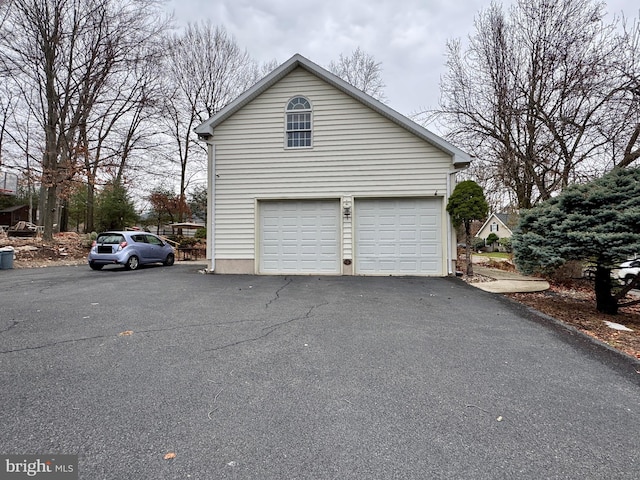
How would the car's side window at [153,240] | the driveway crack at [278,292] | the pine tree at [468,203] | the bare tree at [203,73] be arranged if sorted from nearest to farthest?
1. the driveway crack at [278,292]
2. the pine tree at [468,203]
3. the car's side window at [153,240]
4. the bare tree at [203,73]

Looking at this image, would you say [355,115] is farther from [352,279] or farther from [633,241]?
[633,241]

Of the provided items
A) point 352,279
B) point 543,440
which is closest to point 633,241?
point 543,440

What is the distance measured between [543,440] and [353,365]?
1.53 metres

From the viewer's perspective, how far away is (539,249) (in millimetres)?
5188

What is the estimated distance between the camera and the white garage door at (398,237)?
9461mm

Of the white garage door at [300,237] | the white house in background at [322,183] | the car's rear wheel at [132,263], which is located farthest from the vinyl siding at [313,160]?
the car's rear wheel at [132,263]

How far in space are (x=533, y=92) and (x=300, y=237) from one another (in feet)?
29.0

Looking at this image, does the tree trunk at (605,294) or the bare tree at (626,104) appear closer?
the tree trunk at (605,294)

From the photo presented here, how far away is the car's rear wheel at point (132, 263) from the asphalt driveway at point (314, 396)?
6392 millimetres

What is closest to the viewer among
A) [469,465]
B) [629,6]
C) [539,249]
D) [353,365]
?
[469,465]

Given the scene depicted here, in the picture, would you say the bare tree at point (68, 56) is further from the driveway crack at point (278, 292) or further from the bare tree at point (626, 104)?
the bare tree at point (626, 104)

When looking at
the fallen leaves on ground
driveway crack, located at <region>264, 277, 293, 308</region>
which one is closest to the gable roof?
the fallen leaves on ground

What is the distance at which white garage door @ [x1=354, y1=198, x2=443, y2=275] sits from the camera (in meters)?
9.46

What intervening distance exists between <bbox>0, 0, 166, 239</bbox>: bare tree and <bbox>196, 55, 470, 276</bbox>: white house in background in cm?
951
